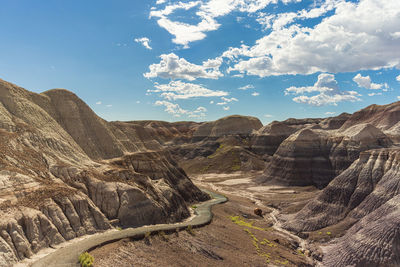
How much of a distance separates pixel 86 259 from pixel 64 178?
13.7m

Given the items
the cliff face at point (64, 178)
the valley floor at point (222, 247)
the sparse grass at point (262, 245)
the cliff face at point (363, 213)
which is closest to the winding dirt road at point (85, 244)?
the valley floor at point (222, 247)

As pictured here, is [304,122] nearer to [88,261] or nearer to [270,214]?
[270,214]

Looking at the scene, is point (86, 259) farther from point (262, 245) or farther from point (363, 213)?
point (363, 213)

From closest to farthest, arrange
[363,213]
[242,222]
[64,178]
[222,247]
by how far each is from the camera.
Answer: [222,247]
[64,178]
[363,213]
[242,222]

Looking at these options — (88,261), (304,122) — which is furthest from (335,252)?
(304,122)

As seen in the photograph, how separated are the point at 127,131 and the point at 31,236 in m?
37.1

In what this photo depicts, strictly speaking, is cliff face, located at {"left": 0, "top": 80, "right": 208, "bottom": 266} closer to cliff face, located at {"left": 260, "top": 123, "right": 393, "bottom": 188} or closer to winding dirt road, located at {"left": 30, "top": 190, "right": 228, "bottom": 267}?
winding dirt road, located at {"left": 30, "top": 190, "right": 228, "bottom": 267}

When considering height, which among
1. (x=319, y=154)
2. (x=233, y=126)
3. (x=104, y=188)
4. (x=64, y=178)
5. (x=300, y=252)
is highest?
(x=233, y=126)

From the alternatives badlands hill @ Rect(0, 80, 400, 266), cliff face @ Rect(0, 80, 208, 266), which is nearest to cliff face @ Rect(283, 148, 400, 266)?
badlands hill @ Rect(0, 80, 400, 266)

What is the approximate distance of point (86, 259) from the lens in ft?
65.8

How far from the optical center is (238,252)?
2923 centimetres

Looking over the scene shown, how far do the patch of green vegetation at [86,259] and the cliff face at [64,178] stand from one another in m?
4.08

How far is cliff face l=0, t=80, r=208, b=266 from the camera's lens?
897 inches

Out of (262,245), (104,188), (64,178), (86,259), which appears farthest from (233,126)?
(86,259)
